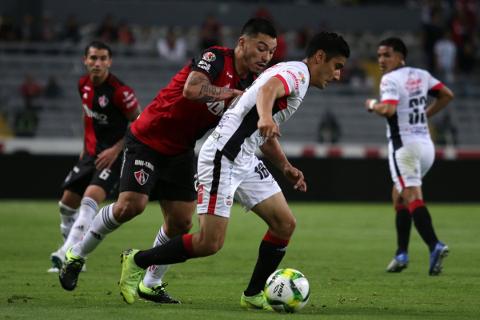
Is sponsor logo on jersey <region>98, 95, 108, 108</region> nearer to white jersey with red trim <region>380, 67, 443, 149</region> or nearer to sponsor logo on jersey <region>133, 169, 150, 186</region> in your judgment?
sponsor logo on jersey <region>133, 169, 150, 186</region>

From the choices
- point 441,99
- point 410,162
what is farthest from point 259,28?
point 441,99

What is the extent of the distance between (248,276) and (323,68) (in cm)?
316

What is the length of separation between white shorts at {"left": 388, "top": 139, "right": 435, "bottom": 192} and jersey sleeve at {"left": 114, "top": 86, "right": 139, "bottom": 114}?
3024 millimetres

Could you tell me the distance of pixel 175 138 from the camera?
8.57 meters

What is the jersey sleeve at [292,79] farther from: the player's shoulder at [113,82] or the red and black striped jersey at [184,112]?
the player's shoulder at [113,82]

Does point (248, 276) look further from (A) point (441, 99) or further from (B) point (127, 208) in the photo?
(A) point (441, 99)

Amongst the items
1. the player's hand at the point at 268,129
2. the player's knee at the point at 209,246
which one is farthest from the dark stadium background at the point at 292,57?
the player's hand at the point at 268,129

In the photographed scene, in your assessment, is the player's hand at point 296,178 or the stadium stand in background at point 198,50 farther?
the stadium stand in background at point 198,50

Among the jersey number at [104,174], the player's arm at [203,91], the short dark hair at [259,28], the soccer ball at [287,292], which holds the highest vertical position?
the short dark hair at [259,28]

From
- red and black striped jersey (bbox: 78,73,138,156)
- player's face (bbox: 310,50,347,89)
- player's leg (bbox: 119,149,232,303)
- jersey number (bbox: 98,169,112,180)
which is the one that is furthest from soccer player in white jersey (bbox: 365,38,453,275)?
player's leg (bbox: 119,149,232,303)

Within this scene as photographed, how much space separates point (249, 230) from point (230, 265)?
5023mm

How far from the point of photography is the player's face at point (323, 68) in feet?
Answer: 26.0

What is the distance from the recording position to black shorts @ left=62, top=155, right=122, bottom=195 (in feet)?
35.7

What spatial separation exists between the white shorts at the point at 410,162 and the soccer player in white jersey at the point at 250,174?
3561mm
